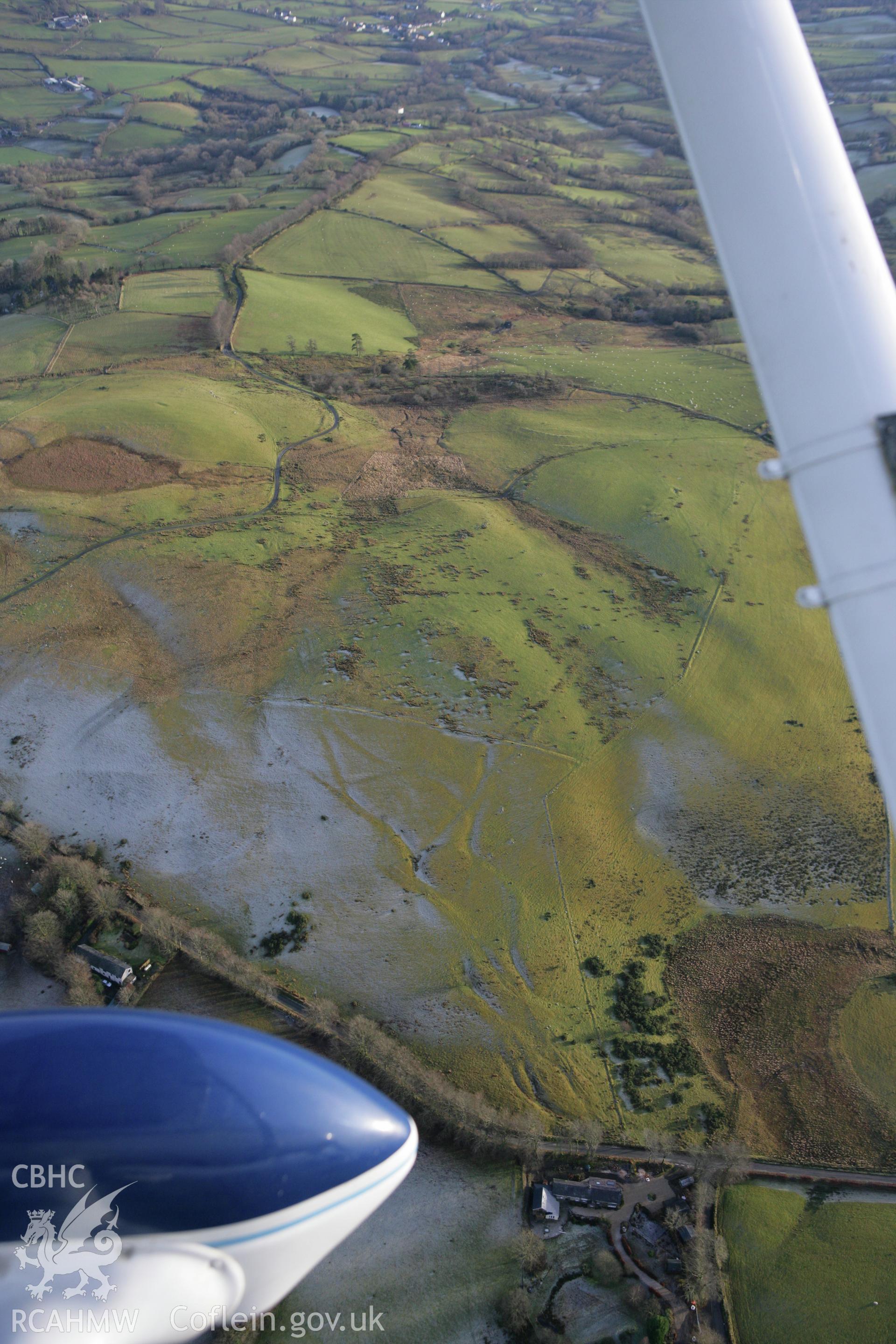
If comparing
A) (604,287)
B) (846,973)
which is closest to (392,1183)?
(846,973)

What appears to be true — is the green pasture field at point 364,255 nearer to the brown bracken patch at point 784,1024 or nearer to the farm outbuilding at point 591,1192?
the brown bracken patch at point 784,1024

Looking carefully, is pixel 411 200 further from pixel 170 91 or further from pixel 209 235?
pixel 170 91

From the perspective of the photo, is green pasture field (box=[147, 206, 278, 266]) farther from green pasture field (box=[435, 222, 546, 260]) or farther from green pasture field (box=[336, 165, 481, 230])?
green pasture field (box=[435, 222, 546, 260])

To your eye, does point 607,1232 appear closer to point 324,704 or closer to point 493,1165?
point 493,1165

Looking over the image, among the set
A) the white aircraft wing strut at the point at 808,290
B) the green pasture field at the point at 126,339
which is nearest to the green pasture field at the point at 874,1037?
the white aircraft wing strut at the point at 808,290

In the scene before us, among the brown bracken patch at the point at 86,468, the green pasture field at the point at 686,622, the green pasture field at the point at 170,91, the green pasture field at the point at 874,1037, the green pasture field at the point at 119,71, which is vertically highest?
the green pasture field at the point at 119,71

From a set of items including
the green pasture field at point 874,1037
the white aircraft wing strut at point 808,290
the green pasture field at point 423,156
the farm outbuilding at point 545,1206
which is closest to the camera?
the white aircraft wing strut at point 808,290

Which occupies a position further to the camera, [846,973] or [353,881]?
[353,881]
